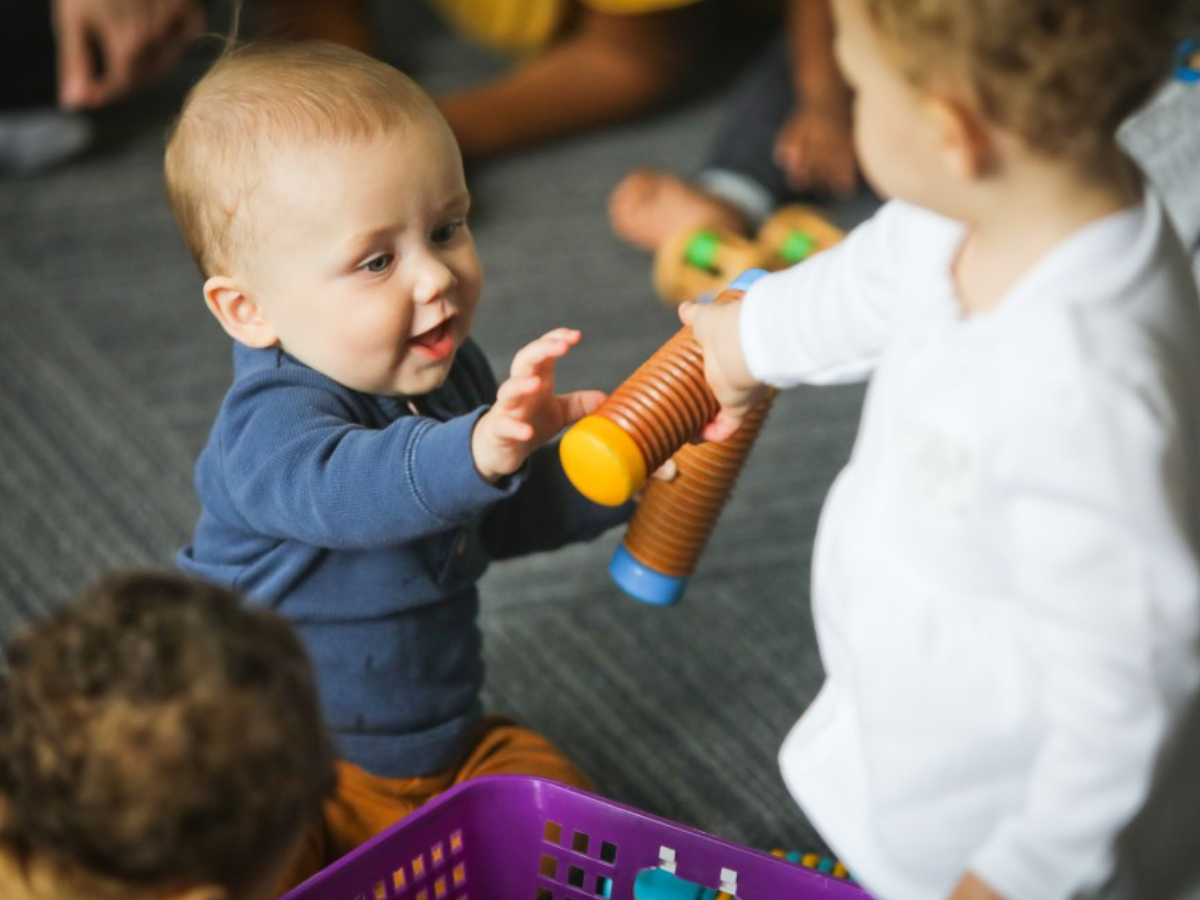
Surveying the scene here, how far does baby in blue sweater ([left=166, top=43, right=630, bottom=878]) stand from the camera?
30.0 inches

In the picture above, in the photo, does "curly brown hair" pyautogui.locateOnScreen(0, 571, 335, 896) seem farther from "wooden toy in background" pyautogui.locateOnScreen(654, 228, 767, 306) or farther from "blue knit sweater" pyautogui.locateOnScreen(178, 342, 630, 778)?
"wooden toy in background" pyautogui.locateOnScreen(654, 228, 767, 306)

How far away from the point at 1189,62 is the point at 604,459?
0.57m

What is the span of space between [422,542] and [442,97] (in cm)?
122

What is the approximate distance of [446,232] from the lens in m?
0.84

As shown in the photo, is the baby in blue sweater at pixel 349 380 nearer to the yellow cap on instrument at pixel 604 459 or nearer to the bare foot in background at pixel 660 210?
the yellow cap on instrument at pixel 604 459

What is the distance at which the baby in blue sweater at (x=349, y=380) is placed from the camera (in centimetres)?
76

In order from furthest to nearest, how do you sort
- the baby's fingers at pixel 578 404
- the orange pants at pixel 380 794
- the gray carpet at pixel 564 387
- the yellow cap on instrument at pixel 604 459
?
the gray carpet at pixel 564 387 → the orange pants at pixel 380 794 → the baby's fingers at pixel 578 404 → the yellow cap on instrument at pixel 604 459

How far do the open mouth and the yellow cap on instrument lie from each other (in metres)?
0.17

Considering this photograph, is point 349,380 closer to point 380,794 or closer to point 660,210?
point 380,794

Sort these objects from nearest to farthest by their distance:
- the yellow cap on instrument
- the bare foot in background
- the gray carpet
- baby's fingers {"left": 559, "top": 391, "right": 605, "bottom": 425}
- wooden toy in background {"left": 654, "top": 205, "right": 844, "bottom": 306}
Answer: the yellow cap on instrument
baby's fingers {"left": 559, "top": 391, "right": 605, "bottom": 425}
the gray carpet
wooden toy in background {"left": 654, "top": 205, "right": 844, "bottom": 306}
the bare foot in background

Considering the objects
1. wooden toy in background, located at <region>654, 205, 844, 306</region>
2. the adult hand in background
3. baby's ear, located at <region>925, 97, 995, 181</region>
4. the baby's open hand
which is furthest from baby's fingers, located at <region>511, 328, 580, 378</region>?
the adult hand in background

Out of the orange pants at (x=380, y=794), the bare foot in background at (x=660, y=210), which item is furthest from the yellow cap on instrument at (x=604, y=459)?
the bare foot in background at (x=660, y=210)

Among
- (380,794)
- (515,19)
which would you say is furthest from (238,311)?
(515,19)

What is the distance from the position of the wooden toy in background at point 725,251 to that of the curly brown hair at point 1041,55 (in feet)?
3.34
